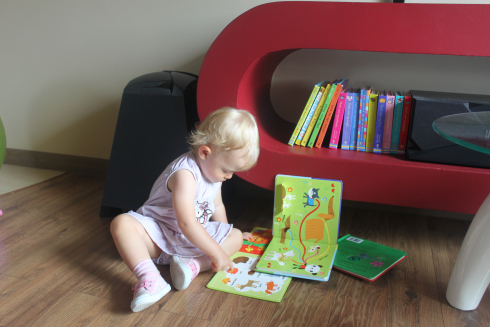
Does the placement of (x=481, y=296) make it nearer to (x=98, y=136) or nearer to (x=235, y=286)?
(x=235, y=286)

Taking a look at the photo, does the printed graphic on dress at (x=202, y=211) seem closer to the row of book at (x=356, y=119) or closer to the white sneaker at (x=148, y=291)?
the white sneaker at (x=148, y=291)

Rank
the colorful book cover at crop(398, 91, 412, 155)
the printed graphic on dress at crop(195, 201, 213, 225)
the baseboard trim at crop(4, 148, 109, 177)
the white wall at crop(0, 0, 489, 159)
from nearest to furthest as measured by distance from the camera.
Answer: the printed graphic on dress at crop(195, 201, 213, 225), the colorful book cover at crop(398, 91, 412, 155), the white wall at crop(0, 0, 489, 159), the baseboard trim at crop(4, 148, 109, 177)

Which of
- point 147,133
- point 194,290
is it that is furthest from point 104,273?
point 147,133

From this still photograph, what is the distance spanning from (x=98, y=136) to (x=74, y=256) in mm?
849

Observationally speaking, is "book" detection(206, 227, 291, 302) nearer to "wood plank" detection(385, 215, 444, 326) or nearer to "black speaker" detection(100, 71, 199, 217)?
"wood plank" detection(385, 215, 444, 326)

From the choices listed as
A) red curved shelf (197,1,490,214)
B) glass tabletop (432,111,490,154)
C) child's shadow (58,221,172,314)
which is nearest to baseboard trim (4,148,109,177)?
child's shadow (58,221,172,314)

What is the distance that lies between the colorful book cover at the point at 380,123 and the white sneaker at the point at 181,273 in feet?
2.30

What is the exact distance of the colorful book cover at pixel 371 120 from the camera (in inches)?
51.1

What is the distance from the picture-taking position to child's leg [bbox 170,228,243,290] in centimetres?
102

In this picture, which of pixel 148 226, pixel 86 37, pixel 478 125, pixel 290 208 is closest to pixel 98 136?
pixel 86 37

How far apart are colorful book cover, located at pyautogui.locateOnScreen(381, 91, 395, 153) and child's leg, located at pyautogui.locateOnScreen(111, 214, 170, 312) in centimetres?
78

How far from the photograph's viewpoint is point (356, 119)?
4.39 feet

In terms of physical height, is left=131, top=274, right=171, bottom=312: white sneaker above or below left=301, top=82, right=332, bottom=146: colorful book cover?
below

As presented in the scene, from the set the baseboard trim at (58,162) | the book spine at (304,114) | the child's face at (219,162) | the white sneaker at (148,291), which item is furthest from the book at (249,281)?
the baseboard trim at (58,162)
